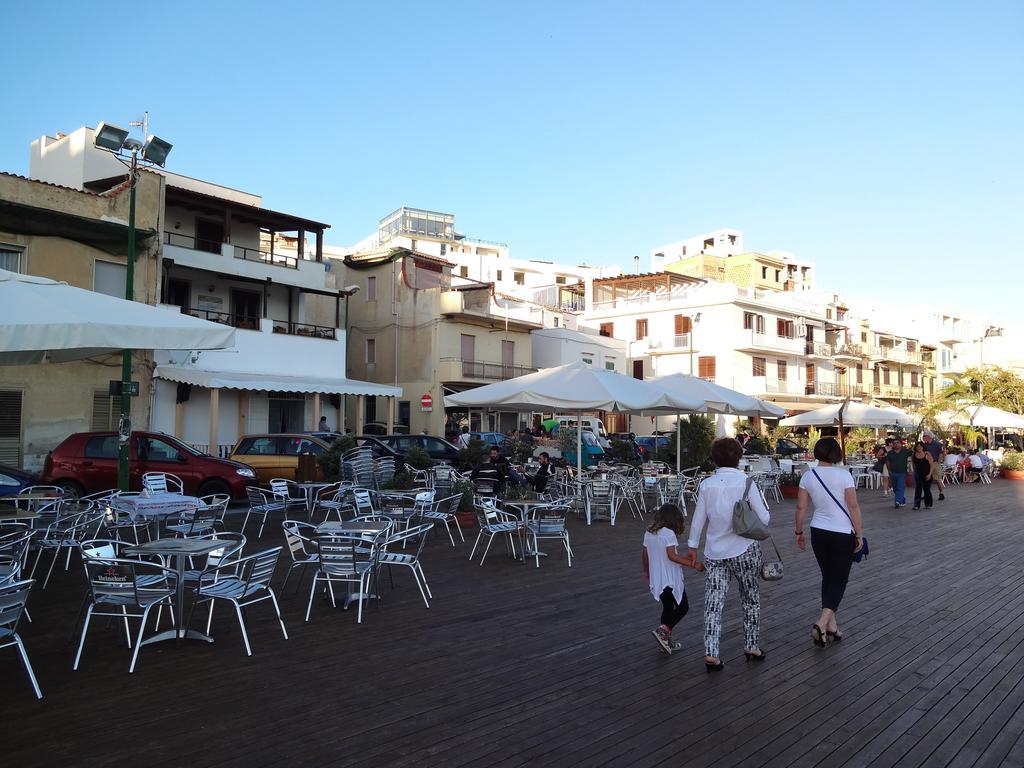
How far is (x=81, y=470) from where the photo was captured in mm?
13523

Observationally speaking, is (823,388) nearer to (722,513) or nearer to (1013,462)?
(1013,462)

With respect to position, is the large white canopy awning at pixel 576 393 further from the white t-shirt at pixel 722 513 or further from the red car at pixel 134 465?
the white t-shirt at pixel 722 513

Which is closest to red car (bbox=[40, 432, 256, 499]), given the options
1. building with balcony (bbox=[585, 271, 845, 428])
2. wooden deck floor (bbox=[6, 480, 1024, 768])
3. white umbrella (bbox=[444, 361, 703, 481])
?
white umbrella (bbox=[444, 361, 703, 481])

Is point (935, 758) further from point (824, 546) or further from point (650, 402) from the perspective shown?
point (650, 402)

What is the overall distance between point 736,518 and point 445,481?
9567 mm

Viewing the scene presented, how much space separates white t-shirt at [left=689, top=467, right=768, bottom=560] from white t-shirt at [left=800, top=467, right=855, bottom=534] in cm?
77

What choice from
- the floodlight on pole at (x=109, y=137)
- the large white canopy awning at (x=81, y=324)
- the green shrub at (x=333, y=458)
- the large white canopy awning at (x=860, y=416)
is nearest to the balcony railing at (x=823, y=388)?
the large white canopy awning at (x=860, y=416)

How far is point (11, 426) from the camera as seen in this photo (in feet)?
57.2

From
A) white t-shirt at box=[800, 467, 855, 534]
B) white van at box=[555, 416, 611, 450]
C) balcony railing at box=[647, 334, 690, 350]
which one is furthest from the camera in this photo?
balcony railing at box=[647, 334, 690, 350]

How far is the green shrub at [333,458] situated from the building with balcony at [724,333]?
98.6ft

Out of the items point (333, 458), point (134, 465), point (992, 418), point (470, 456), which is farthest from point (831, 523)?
point (992, 418)

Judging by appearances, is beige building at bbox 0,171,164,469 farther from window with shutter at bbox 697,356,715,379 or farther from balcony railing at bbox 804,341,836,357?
balcony railing at bbox 804,341,836,357

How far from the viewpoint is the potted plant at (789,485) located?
738 inches

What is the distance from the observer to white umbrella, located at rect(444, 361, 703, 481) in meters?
12.1
